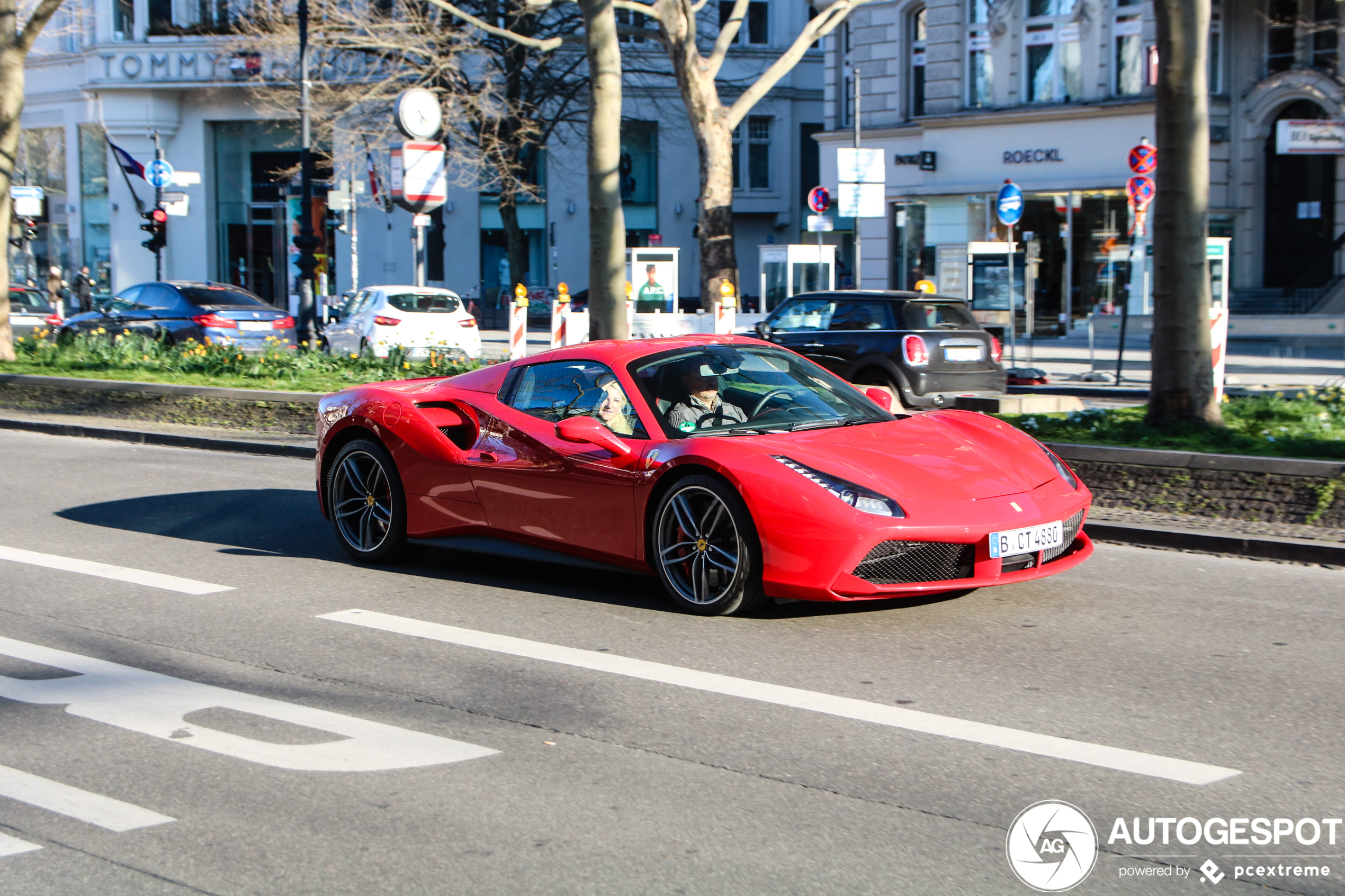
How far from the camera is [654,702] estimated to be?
5312mm

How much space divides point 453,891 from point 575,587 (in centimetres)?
386

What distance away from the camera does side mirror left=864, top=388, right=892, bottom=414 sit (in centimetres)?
754

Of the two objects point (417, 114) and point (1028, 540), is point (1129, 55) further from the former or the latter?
point (1028, 540)

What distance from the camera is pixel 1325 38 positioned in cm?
3045

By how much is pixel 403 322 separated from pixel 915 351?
10.6 meters

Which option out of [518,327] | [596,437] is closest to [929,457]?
[596,437]

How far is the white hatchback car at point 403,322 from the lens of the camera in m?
23.2

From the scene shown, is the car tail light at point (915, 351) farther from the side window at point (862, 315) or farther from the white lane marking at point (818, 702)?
the white lane marking at point (818, 702)

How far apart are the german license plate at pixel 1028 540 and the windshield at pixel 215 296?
19532mm

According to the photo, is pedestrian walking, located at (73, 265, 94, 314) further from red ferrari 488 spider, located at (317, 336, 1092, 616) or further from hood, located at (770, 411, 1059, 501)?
hood, located at (770, 411, 1059, 501)

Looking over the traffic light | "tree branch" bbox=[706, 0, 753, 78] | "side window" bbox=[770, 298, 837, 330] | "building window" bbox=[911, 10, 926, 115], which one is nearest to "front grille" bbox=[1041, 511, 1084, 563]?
"side window" bbox=[770, 298, 837, 330]

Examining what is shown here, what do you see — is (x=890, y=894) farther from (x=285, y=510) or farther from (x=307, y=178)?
(x=307, y=178)

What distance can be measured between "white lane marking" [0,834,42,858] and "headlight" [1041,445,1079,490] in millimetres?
4726

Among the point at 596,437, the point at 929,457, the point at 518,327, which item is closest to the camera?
the point at 929,457
